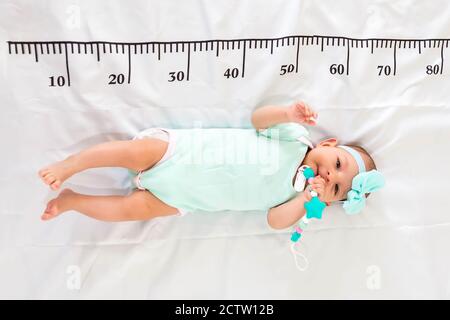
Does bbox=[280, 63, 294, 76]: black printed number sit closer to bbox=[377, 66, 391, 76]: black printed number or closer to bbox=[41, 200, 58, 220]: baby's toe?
bbox=[377, 66, 391, 76]: black printed number

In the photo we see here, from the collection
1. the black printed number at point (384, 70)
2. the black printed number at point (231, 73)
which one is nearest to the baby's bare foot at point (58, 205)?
the black printed number at point (231, 73)

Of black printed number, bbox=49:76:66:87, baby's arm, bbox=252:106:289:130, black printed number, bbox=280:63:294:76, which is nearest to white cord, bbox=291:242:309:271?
baby's arm, bbox=252:106:289:130

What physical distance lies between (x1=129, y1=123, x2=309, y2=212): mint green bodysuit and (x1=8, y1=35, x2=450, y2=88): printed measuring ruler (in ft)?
0.50

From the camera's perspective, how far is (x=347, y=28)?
1314 millimetres

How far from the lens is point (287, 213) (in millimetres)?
1276

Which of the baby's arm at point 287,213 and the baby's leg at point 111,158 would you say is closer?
the baby's leg at point 111,158

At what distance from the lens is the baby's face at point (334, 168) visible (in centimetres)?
124

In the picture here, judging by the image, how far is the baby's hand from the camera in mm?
1162

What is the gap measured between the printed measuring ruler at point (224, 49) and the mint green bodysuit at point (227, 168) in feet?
0.50

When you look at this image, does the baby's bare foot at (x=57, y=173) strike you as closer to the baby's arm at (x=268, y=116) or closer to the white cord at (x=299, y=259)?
the baby's arm at (x=268, y=116)

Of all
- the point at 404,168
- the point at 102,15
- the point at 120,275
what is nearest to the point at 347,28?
the point at 404,168

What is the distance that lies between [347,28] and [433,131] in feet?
1.19

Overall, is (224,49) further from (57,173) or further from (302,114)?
(57,173)

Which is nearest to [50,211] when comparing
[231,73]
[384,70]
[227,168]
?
[227,168]
